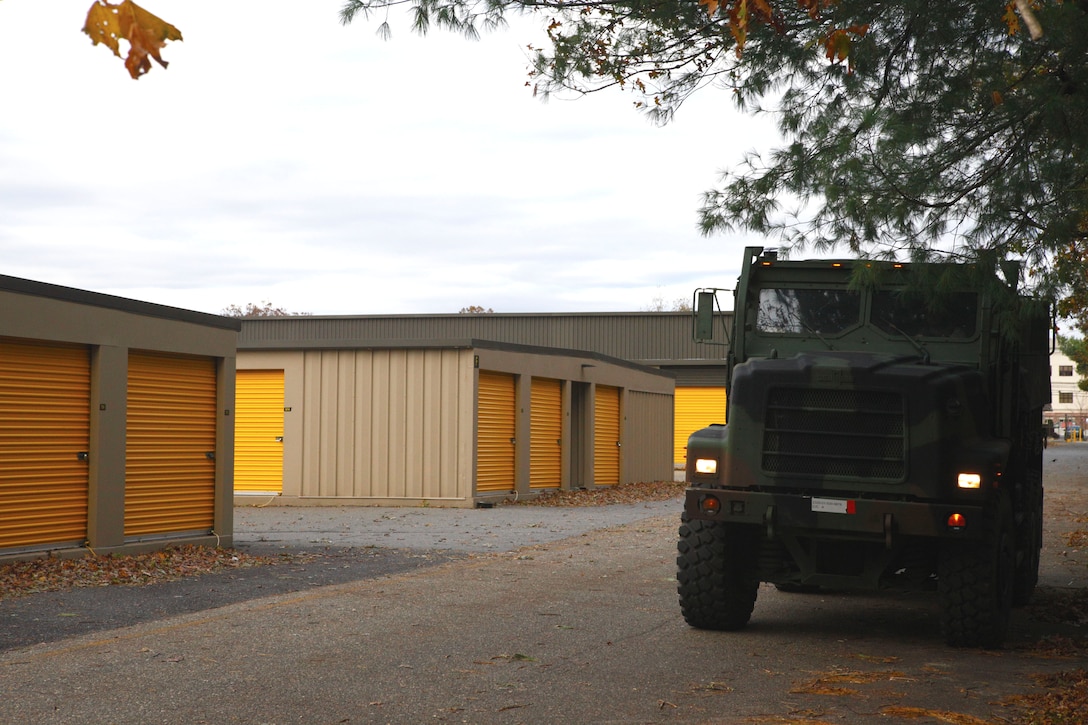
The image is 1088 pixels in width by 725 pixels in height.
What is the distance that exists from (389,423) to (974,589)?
53.9 ft

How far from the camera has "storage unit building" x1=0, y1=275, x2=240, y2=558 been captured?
12.4 metres

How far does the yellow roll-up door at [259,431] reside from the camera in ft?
80.8

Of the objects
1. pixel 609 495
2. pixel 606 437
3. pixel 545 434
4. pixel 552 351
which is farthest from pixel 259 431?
pixel 606 437

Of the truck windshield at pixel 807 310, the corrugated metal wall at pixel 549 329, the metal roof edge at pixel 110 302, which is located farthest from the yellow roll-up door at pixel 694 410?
the truck windshield at pixel 807 310

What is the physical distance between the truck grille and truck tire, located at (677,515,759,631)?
27.6 inches

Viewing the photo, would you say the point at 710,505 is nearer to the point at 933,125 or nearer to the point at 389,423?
the point at 933,125

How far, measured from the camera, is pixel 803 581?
29.3ft

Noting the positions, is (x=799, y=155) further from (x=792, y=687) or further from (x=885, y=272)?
(x=792, y=687)

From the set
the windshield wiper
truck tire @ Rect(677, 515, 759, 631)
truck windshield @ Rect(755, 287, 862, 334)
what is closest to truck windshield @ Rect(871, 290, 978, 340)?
the windshield wiper

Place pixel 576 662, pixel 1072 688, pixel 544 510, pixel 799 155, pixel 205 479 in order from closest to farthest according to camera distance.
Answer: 1. pixel 1072 688
2. pixel 576 662
3. pixel 799 155
4. pixel 205 479
5. pixel 544 510

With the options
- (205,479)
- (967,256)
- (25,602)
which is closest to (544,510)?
(205,479)

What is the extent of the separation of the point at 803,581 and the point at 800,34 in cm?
424

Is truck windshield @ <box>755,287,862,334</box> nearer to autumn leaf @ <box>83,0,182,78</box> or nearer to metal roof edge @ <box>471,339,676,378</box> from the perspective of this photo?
autumn leaf @ <box>83,0,182,78</box>

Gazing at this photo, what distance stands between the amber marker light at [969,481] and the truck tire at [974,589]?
0.31 meters
